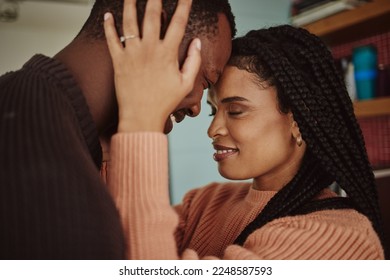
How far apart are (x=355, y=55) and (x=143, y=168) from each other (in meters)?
1.16

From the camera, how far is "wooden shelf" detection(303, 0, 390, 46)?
130cm

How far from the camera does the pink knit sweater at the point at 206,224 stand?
0.58m

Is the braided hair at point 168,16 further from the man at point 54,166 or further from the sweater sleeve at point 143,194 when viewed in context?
the sweater sleeve at point 143,194

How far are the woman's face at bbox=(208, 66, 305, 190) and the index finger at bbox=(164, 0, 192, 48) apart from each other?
0.94 feet

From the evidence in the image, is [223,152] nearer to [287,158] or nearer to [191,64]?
[287,158]

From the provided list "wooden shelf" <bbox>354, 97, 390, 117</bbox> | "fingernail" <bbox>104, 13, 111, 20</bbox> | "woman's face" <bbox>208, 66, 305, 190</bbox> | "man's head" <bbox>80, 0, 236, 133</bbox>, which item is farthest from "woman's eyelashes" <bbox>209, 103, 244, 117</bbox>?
"wooden shelf" <bbox>354, 97, 390, 117</bbox>

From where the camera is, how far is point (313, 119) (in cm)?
85

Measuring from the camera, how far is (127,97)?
0.61m

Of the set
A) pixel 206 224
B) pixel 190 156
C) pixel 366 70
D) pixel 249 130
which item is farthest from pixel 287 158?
pixel 190 156

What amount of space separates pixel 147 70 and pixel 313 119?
391 mm

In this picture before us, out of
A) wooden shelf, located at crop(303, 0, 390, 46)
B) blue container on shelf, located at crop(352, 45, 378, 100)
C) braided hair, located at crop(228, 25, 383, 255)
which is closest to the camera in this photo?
braided hair, located at crop(228, 25, 383, 255)

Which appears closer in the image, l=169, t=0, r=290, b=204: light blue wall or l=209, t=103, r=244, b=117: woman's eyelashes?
l=209, t=103, r=244, b=117: woman's eyelashes

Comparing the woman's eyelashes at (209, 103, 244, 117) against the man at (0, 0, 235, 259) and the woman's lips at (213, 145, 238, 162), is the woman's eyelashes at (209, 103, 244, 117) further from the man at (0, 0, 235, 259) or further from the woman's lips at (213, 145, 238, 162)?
the man at (0, 0, 235, 259)

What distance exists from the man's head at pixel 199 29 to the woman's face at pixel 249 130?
5.4 inches
